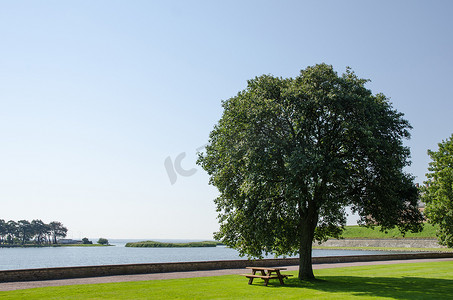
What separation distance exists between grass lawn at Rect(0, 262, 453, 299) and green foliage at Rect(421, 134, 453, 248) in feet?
46.1

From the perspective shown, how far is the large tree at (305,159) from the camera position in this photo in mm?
24438

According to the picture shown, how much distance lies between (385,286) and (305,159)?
29.2 feet

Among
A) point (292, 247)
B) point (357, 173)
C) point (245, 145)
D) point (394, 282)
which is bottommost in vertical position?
point (394, 282)

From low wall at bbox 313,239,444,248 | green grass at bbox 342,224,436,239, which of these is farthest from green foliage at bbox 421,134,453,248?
green grass at bbox 342,224,436,239

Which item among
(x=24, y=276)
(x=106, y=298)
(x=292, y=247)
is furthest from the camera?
(x=292, y=247)

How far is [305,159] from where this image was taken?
23.3 metres

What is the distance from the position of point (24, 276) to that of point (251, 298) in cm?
1548

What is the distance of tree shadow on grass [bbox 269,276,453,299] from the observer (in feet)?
65.9

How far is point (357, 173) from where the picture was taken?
26.6m

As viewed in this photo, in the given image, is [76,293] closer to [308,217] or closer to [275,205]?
[275,205]

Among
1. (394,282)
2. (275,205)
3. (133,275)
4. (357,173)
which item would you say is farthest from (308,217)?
(133,275)

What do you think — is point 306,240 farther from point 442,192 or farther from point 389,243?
point 389,243

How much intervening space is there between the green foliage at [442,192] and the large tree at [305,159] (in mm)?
12805

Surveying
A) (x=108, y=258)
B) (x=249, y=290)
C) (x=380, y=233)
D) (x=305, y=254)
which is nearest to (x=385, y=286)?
(x=305, y=254)
